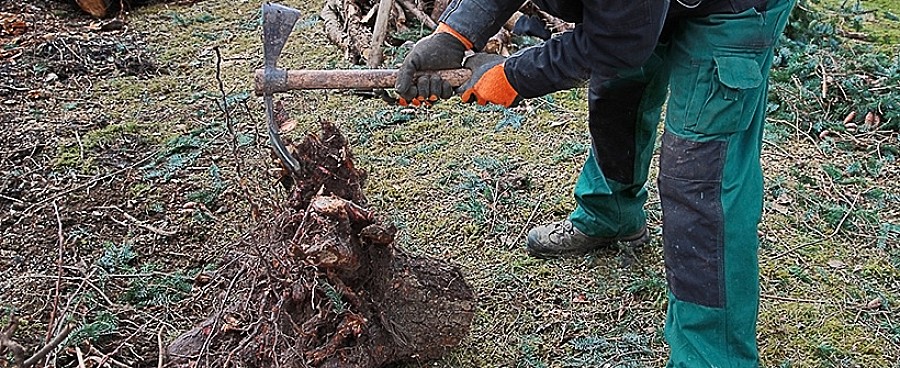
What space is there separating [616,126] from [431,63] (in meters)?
0.72

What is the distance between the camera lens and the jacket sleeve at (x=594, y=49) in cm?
182

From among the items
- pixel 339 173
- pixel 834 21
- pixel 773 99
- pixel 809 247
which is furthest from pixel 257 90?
pixel 834 21

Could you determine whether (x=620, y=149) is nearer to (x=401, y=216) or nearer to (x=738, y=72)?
(x=738, y=72)

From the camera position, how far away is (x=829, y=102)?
4.39m

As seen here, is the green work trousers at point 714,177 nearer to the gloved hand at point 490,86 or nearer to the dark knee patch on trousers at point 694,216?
the dark knee patch on trousers at point 694,216

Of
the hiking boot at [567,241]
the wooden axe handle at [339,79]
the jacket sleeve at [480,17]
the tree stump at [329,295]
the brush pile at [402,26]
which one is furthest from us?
the brush pile at [402,26]

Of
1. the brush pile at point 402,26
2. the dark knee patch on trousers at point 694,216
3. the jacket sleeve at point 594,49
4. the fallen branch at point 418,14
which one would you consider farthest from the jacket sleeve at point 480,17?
the fallen branch at point 418,14

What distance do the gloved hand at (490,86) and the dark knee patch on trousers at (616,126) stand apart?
0.43m

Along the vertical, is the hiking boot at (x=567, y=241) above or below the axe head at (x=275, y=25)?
below

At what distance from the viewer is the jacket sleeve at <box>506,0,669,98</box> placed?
1.82 m

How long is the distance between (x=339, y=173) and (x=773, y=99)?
320 centimetres

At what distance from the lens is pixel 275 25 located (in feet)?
7.40

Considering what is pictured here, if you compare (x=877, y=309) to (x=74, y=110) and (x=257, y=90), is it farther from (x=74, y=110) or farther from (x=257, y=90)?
(x=74, y=110)

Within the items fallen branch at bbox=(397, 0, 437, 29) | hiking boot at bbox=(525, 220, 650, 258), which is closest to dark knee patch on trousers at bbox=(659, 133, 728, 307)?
hiking boot at bbox=(525, 220, 650, 258)
